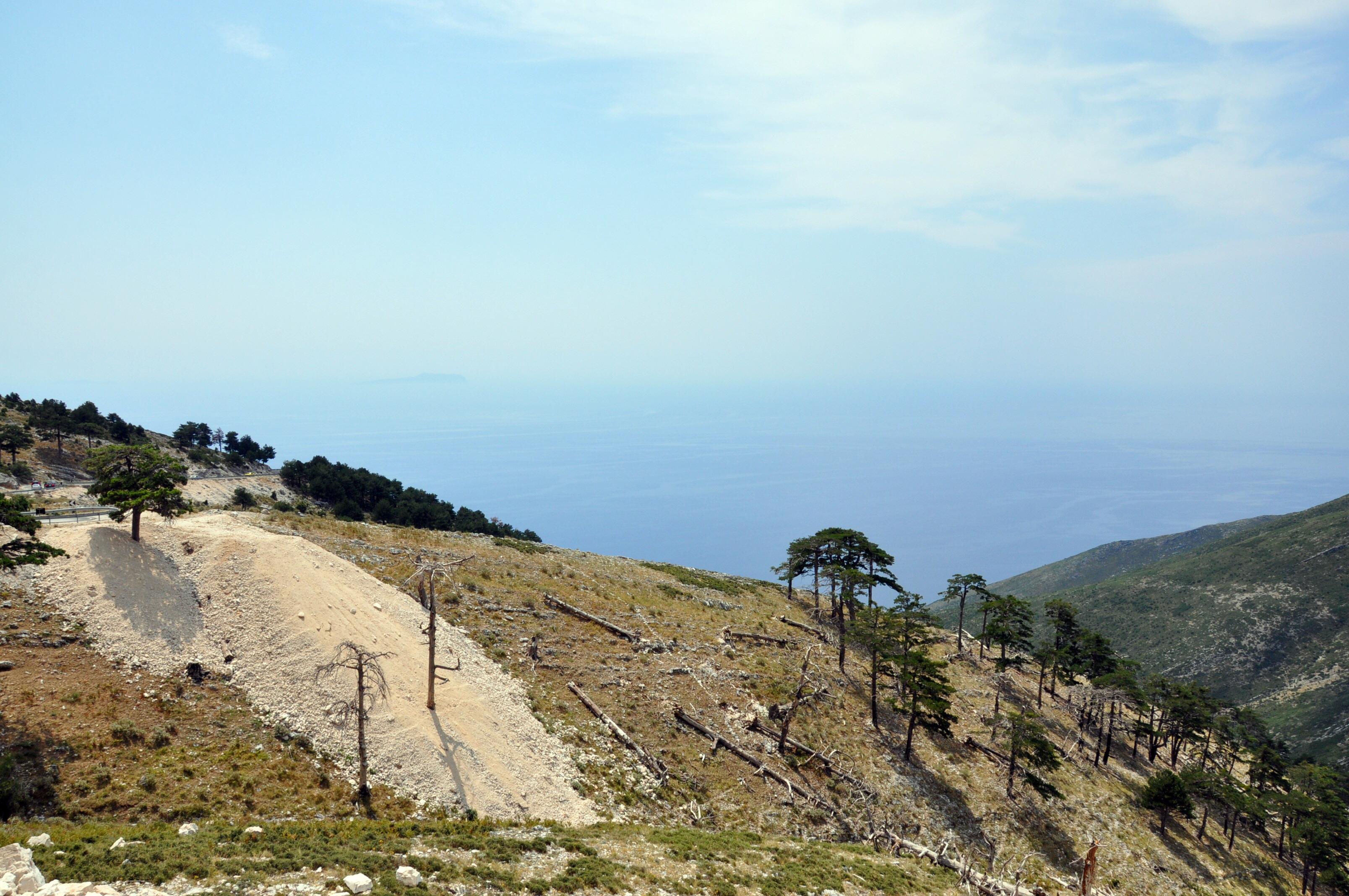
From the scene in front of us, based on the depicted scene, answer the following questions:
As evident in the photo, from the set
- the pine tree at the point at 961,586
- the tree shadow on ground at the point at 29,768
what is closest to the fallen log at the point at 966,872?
the tree shadow on ground at the point at 29,768

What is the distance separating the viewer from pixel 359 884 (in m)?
13.9

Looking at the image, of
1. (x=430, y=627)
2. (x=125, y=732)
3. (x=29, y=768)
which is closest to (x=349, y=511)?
(x=430, y=627)

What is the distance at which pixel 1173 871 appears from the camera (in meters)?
35.6

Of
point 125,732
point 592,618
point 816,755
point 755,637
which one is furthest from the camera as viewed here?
point 755,637

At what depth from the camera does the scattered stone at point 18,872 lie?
453 inches

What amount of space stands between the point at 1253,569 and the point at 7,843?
566 ft

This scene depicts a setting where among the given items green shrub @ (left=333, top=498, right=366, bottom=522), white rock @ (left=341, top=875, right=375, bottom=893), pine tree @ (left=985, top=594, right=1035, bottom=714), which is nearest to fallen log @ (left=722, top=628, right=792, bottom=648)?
pine tree @ (left=985, top=594, right=1035, bottom=714)

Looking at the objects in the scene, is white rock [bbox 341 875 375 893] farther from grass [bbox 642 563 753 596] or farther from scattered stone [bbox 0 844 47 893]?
grass [bbox 642 563 753 596]

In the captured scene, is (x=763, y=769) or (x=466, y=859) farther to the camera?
(x=763, y=769)

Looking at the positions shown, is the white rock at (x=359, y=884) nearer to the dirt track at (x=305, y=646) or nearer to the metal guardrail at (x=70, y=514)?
the dirt track at (x=305, y=646)

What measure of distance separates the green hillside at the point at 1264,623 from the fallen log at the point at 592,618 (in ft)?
351

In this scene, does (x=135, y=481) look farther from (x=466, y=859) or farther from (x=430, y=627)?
(x=466, y=859)

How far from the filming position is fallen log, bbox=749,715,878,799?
3045cm

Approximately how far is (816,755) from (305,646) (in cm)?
2434
